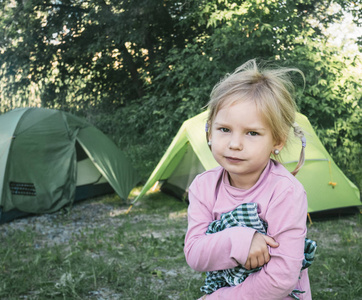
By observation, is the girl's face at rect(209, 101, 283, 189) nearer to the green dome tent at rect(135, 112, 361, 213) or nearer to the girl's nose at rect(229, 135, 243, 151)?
the girl's nose at rect(229, 135, 243, 151)

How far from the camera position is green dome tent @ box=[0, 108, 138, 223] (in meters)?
5.36

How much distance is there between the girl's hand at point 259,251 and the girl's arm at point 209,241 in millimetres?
17

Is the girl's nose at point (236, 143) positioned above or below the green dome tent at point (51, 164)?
above

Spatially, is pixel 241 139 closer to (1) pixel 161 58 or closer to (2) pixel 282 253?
(2) pixel 282 253

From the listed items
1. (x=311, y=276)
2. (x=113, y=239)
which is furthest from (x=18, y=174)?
(x=311, y=276)

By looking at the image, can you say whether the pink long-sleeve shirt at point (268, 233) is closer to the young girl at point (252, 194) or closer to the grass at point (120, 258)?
the young girl at point (252, 194)

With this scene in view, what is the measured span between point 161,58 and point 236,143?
8.60m

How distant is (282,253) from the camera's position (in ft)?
3.92

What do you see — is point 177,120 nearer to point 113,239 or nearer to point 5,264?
point 113,239

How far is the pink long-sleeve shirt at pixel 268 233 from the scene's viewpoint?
3.91 ft

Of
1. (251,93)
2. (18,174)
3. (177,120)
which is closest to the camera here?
(251,93)

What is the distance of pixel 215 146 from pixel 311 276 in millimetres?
2369

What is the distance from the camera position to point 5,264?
3650mm

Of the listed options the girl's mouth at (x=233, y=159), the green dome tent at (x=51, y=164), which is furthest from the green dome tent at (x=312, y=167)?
the girl's mouth at (x=233, y=159)
